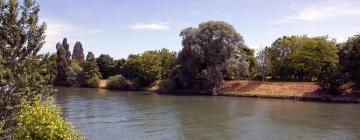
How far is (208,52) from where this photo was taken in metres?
85.9

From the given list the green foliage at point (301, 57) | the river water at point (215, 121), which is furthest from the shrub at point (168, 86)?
the river water at point (215, 121)

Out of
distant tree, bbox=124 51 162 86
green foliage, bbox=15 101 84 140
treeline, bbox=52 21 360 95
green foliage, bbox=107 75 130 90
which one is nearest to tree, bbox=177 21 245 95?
treeline, bbox=52 21 360 95

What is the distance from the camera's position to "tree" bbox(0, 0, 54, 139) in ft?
56.7

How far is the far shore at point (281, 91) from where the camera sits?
69188 millimetres

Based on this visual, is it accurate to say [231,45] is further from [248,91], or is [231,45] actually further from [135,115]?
[135,115]

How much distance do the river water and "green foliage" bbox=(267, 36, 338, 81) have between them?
22270 millimetres

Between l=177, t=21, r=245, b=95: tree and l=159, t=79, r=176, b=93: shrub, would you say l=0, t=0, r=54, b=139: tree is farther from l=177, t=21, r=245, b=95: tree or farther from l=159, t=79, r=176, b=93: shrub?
l=159, t=79, r=176, b=93: shrub

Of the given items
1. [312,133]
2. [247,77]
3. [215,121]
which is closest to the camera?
[312,133]

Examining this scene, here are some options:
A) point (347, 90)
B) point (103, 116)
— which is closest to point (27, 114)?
point (103, 116)

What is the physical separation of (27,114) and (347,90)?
220 feet

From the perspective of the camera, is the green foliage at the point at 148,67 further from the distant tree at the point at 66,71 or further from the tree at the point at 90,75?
the distant tree at the point at 66,71

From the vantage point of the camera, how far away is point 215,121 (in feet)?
153

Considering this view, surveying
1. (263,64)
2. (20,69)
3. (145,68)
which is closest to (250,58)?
(263,64)

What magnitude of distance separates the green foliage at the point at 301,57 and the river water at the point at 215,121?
22270 mm
